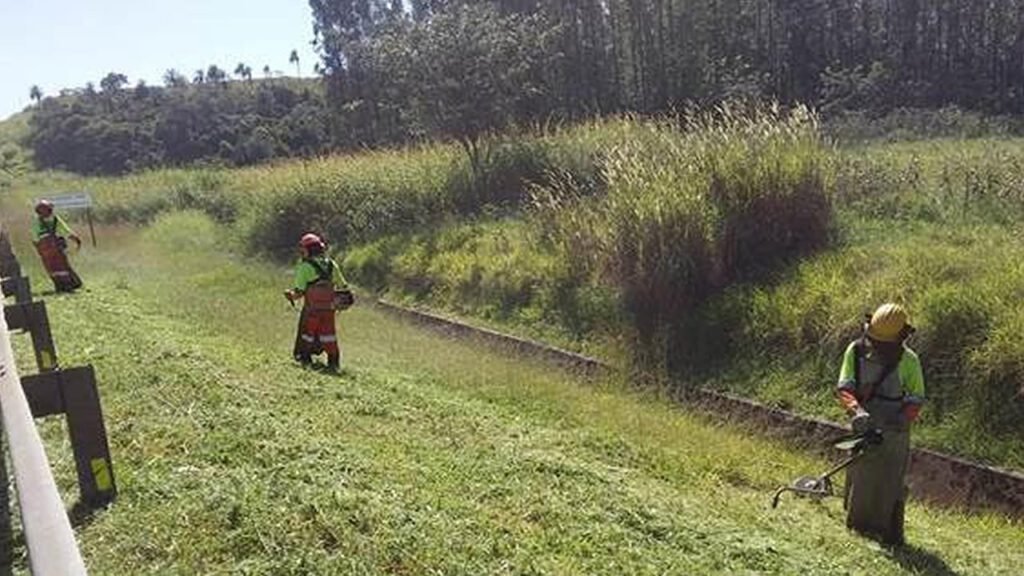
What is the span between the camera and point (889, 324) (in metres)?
5.98

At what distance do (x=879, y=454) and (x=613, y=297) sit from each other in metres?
6.83

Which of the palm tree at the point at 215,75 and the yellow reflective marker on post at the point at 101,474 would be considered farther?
the palm tree at the point at 215,75

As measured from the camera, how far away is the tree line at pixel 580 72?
74.0 feet

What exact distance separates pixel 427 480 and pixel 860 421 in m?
2.75

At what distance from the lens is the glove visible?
5.89 meters

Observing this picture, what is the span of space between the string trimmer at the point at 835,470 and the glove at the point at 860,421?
0.06m

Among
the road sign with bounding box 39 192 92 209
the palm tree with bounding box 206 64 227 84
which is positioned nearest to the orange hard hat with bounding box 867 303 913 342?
the road sign with bounding box 39 192 92 209

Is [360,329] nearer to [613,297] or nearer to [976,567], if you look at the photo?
[613,297]

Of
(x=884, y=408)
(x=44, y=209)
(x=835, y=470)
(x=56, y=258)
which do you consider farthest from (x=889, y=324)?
(x=44, y=209)

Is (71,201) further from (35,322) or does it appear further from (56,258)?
(35,322)

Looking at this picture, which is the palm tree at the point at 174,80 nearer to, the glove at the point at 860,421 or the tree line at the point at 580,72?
the tree line at the point at 580,72

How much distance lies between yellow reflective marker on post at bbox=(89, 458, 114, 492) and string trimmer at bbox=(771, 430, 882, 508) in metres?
4.37

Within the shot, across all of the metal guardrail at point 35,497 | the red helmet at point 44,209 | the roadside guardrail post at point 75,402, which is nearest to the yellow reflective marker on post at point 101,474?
the roadside guardrail post at point 75,402

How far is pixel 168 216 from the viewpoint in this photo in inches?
1177
